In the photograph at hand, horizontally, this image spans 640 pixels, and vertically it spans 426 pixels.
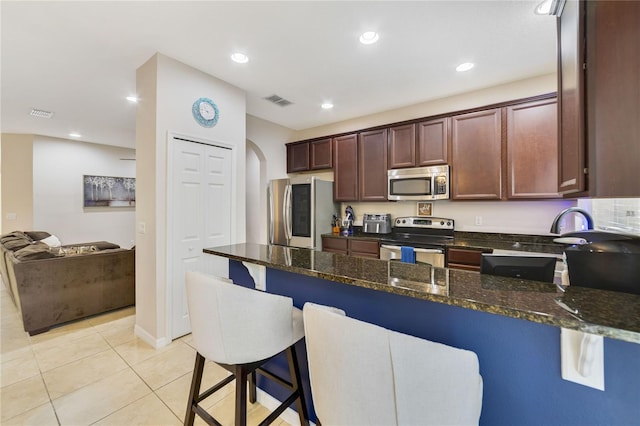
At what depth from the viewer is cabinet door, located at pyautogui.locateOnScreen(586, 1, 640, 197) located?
0.81m

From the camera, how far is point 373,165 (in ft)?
12.7

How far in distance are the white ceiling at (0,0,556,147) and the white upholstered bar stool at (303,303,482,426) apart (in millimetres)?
2177

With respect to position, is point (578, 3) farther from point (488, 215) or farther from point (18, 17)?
point (18, 17)

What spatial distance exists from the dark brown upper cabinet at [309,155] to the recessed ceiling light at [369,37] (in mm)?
2019

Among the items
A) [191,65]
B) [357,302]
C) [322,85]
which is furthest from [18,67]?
[357,302]

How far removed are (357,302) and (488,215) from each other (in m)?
2.80

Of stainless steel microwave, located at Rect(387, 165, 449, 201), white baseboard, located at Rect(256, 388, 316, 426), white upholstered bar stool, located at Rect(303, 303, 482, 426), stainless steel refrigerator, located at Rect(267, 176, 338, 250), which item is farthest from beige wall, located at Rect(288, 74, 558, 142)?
white baseboard, located at Rect(256, 388, 316, 426)

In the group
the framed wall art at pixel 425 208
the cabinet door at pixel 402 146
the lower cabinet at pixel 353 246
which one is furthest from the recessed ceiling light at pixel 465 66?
the lower cabinet at pixel 353 246

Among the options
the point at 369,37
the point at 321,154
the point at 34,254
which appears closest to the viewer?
the point at 369,37

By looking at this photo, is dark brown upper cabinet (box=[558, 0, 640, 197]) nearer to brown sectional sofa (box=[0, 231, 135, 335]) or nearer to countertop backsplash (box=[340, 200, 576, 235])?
countertop backsplash (box=[340, 200, 576, 235])

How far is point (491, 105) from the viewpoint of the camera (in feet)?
9.78

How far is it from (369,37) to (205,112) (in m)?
1.80

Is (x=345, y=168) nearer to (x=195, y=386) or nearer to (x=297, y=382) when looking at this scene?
(x=297, y=382)

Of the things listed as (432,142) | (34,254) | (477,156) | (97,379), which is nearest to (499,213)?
(477,156)
